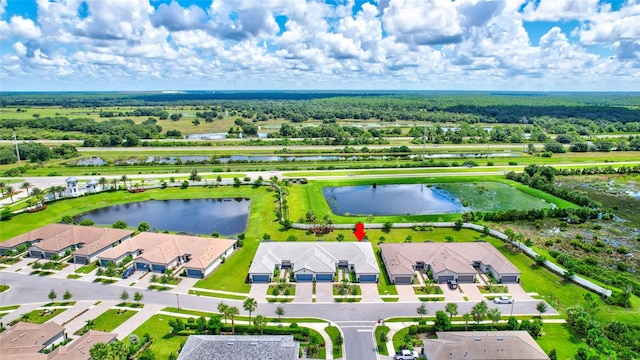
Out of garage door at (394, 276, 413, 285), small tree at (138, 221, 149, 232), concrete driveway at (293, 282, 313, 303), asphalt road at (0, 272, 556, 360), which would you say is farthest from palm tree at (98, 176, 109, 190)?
garage door at (394, 276, 413, 285)

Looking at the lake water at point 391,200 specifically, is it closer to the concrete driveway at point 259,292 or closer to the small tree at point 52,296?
the concrete driveway at point 259,292

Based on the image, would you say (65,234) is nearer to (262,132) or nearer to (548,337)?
(548,337)

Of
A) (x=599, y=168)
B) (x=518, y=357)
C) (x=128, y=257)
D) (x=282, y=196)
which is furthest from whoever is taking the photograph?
(x=599, y=168)

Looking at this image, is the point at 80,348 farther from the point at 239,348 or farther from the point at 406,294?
the point at 406,294

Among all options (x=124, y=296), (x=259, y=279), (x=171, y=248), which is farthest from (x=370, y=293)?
(x=124, y=296)

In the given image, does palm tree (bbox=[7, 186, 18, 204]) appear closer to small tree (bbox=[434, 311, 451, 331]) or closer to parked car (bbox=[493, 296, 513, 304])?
small tree (bbox=[434, 311, 451, 331])

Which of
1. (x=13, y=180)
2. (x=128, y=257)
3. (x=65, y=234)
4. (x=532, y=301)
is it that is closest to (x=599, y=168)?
(x=532, y=301)
